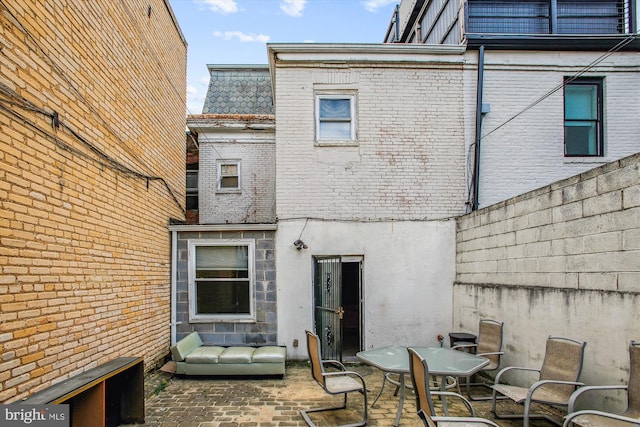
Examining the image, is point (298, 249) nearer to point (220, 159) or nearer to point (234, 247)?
point (234, 247)

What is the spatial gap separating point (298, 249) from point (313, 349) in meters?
2.87

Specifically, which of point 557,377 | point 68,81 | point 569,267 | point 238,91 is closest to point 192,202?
point 238,91

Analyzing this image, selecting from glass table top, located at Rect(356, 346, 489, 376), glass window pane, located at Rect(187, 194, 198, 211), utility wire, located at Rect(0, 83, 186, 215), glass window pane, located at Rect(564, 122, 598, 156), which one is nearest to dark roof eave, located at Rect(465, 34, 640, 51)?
glass window pane, located at Rect(564, 122, 598, 156)

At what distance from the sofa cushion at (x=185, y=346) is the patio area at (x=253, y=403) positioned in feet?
1.28

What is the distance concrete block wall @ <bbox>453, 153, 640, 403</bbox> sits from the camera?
4.02 meters

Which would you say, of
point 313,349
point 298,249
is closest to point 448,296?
point 298,249

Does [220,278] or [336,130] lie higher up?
Result: [336,130]

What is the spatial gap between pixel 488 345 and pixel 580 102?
5671mm

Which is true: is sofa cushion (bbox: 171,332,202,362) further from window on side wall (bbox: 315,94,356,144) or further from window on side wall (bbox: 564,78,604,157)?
window on side wall (bbox: 564,78,604,157)

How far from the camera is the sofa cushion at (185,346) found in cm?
644

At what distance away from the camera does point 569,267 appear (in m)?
4.81

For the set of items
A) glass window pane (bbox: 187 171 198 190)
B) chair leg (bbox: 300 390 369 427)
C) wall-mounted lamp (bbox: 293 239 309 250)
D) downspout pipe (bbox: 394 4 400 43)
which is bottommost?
chair leg (bbox: 300 390 369 427)

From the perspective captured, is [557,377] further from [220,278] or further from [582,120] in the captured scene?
[582,120]

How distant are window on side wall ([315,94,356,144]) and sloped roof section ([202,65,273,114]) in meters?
4.11
